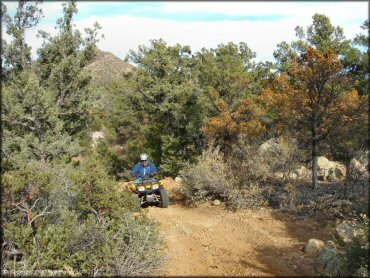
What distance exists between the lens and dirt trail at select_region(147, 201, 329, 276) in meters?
6.91

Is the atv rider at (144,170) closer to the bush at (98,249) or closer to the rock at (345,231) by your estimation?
the bush at (98,249)

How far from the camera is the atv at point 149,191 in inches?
446

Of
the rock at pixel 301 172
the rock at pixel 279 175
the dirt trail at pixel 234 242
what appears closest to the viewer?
the dirt trail at pixel 234 242

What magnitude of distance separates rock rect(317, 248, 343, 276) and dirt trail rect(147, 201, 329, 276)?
0.21m

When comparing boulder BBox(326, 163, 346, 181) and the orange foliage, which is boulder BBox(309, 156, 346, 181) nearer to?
boulder BBox(326, 163, 346, 181)

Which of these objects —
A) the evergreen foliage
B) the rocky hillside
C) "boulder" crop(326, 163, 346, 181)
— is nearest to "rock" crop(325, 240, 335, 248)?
the evergreen foliage

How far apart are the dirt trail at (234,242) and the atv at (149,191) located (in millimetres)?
322

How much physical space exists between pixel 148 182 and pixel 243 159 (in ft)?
11.9

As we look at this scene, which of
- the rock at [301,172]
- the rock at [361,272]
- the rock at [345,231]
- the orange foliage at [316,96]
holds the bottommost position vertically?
the rock at [301,172]

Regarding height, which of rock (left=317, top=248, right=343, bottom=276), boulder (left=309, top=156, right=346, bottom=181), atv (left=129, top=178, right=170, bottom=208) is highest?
rock (left=317, top=248, right=343, bottom=276)

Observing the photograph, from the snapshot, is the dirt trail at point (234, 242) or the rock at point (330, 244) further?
the rock at point (330, 244)

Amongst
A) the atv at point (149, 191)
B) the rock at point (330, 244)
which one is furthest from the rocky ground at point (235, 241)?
the rock at point (330, 244)

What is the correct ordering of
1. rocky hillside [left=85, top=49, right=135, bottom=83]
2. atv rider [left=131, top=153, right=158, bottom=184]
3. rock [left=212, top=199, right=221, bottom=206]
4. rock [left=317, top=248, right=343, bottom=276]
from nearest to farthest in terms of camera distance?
1. rock [left=317, top=248, right=343, bottom=276]
2. atv rider [left=131, top=153, right=158, bottom=184]
3. rock [left=212, top=199, right=221, bottom=206]
4. rocky hillside [left=85, top=49, right=135, bottom=83]

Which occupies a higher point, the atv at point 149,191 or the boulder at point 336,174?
the atv at point 149,191
